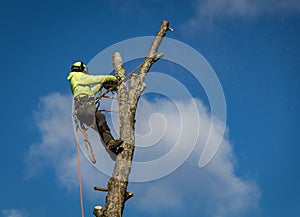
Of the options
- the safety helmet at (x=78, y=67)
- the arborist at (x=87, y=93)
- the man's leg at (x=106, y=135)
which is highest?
the safety helmet at (x=78, y=67)

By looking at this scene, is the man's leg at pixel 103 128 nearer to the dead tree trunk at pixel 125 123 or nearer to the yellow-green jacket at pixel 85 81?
the dead tree trunk at pixel 125 123

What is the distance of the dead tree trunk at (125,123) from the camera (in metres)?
7.21

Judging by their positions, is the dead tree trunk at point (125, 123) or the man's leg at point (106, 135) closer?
the dead tree trunk at point (125, 123)

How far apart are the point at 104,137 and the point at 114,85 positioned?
1.26 meters

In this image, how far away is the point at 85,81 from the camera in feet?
29.0

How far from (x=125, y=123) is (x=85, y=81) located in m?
1.43

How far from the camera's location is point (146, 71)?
29.8ft

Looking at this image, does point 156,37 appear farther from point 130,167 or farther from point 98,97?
point 130,167

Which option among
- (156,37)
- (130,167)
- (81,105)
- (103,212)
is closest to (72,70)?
(81,105)

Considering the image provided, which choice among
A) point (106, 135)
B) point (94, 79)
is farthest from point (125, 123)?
point (94, 79)

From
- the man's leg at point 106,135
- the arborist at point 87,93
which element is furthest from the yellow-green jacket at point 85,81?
the man's leg at point 106,135

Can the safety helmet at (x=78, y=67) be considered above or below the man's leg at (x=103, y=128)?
above

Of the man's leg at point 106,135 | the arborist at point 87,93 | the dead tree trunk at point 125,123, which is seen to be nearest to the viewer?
the dead tree trunk at point 125,123

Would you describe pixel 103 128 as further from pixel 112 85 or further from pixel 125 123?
pixel 112 85
